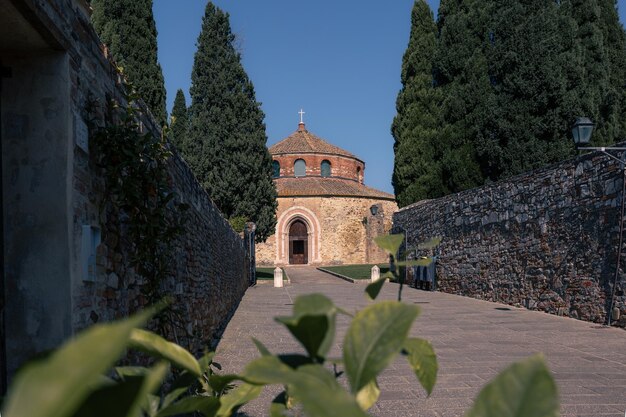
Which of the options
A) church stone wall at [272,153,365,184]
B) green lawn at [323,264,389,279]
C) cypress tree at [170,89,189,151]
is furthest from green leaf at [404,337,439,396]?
church stone wall at [272,153,365,184]

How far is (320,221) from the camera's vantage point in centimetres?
3409

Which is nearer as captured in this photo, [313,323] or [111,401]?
[111,401]

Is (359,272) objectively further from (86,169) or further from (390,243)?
(390,243)

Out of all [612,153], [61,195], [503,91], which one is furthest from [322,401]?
[503,91]

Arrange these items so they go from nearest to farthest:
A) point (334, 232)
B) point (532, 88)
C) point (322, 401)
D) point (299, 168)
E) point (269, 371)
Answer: point (322, 401)
point (269, 371)
point (532, 88)
point (334, 232)
point (299, 168)

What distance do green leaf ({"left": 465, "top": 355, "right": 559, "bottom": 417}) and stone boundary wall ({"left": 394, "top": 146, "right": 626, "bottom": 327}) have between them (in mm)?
8302

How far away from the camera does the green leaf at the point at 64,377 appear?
1.00 ft

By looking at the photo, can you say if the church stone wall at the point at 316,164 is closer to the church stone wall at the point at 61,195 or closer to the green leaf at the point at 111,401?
the church stone wall at the point at 61,195

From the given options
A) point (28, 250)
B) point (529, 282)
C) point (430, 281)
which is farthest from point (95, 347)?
point (430, 281)

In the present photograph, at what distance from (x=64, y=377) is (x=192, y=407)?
36 cm

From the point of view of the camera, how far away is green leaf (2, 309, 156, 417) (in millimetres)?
304

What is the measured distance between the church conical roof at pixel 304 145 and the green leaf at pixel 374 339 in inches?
1406

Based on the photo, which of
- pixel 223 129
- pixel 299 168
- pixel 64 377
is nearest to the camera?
pixel 64 377

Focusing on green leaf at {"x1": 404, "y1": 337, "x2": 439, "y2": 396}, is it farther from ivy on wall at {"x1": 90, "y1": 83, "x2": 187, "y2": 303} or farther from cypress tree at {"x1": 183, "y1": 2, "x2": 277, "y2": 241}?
cypress tree at {"x1": 183, "y1": 2, "x2": 277, "y2": 241}
